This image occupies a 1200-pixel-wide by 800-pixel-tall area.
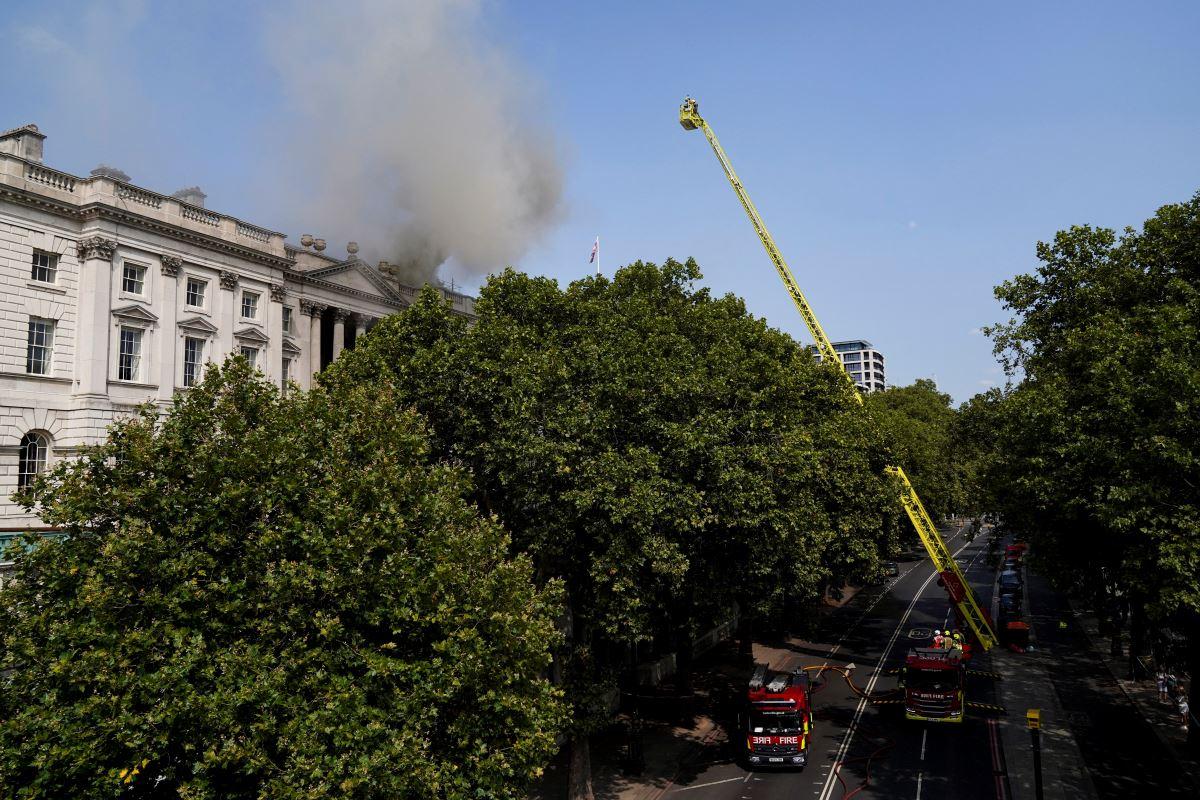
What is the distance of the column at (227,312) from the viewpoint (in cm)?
3978

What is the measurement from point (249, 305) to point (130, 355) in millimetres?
7502

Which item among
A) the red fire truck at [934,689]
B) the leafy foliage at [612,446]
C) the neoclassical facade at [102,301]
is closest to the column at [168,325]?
the neoclassical facade at [102,301]

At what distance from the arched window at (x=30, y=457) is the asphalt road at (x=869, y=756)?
95.3 ft

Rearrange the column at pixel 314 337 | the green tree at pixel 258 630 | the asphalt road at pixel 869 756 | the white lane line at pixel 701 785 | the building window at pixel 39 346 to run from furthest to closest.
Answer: the column at pixel 314 337 < the building window at pixel 39 346 < the white lane line at pixel 701 785 < the asphalt road at pixel 869 756 < the green tree at pixel 258 630

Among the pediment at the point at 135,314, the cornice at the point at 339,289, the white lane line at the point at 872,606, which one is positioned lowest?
the white lane line at the point at 872,606

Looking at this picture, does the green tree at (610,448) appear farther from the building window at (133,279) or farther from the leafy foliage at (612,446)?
the building window at (133,279)

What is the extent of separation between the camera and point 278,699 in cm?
1319

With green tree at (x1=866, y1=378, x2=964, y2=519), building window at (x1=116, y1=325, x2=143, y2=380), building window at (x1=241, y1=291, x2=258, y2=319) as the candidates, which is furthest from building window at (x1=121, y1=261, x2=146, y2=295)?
green tree at (x1=866, y1=378, x2=964, y2=519)

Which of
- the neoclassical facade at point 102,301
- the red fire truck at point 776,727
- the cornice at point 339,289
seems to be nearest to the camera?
the red fire truck at point 776,727

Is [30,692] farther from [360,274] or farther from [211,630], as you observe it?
[360,274]

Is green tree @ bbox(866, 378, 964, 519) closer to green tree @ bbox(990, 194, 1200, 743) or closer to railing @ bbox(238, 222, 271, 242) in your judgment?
green tree @ bbox(990, 194, 1200, 743)

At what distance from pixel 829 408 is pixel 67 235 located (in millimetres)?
34103

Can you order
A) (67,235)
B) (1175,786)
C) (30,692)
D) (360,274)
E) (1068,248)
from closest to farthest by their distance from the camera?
(30,692) → (1175,786) → (1068,248) → (67,235) → (360,274)


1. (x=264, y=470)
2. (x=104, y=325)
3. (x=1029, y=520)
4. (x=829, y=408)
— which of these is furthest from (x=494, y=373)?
(x=104, y=325)
